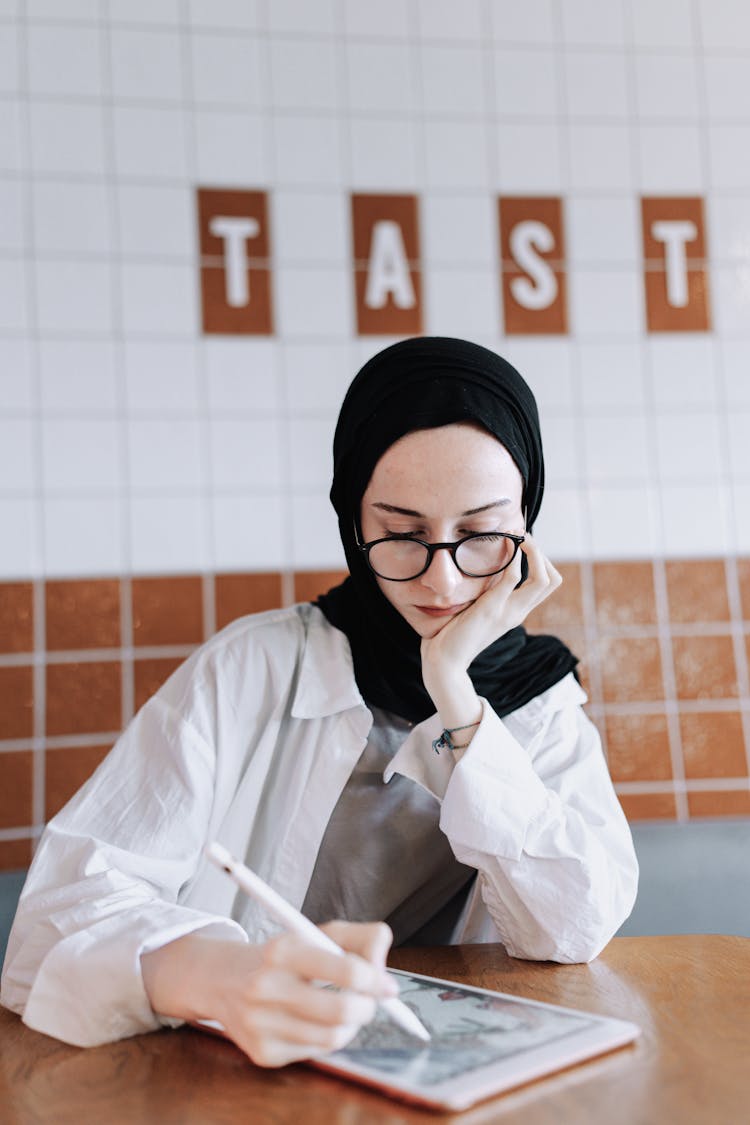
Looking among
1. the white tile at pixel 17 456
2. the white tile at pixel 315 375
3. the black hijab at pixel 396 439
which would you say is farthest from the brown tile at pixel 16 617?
the black hijab at pixel 396 439

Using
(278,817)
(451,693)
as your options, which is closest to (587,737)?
(451,693)

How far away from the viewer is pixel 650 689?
2207 mm

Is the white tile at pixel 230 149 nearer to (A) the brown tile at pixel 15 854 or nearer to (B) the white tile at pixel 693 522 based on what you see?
(B) the white tile at pixel 693 522

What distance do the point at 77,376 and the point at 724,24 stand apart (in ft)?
5.36

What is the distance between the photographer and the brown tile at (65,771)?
203 cm

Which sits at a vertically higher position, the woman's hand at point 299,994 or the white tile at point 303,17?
the white tile at point 303,17

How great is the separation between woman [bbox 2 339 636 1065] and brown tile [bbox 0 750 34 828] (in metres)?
0.77

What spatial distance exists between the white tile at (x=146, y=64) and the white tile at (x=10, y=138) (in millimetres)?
209

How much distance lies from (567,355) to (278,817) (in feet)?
4.20

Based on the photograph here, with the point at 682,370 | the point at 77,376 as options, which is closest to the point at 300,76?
the point at 77,376

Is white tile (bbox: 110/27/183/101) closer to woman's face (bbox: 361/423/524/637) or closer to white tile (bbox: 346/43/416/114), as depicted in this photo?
white tile (bbox: 346/43/416/114)

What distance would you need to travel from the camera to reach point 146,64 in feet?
7.13

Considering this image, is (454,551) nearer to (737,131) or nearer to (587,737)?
(587,737)

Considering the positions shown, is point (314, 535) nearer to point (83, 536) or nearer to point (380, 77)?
point (83, 536)
